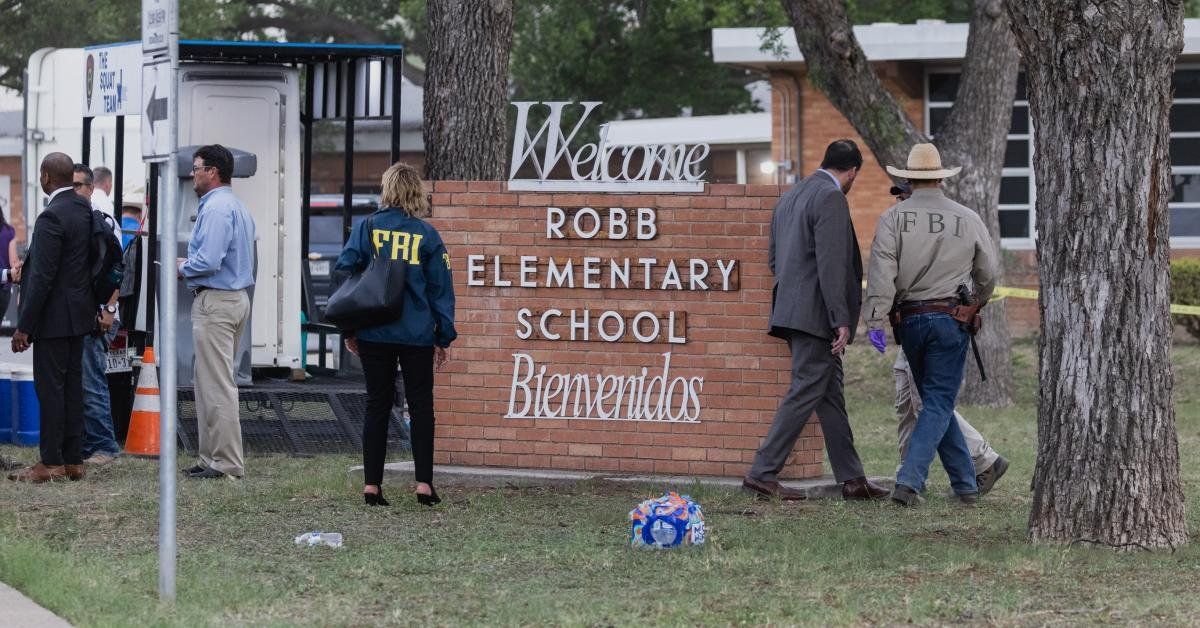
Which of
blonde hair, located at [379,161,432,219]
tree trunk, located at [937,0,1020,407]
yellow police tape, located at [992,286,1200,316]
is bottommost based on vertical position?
yellow police tape, located at [992,286,1200,316]

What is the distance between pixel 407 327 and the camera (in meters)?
8.30

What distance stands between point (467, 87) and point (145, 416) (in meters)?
2.90

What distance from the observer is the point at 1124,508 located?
6.86 m

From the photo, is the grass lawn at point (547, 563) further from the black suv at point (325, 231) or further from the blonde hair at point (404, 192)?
the black suv at point (325, 231)

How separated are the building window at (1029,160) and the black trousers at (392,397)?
45.9ft

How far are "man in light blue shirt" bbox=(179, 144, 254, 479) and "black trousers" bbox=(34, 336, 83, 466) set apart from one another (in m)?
0.65

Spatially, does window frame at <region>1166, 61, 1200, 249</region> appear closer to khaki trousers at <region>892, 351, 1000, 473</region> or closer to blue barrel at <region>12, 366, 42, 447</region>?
khaki trousers at <region>892, 351, 1000, 473</region>

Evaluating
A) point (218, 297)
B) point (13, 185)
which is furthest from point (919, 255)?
point (13, 185)

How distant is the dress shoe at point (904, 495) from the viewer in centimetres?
845

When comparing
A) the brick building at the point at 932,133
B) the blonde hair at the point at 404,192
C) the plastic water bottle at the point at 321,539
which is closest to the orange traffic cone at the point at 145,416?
the blonde hair at the point at 404,192

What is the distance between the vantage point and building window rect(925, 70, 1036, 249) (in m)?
21.5

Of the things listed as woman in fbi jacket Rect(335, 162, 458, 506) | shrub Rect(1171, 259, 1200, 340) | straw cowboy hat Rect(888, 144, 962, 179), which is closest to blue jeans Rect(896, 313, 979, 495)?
straw cowboy hat Rect(888, 144, 962, 179)

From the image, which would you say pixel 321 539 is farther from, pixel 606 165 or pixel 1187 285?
pixel 1187 285

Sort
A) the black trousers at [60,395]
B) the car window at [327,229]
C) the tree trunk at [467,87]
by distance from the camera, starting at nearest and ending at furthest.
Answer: the black trousers at [60,395] < the tree trunk at [467,87] < the car window at [327,229]
